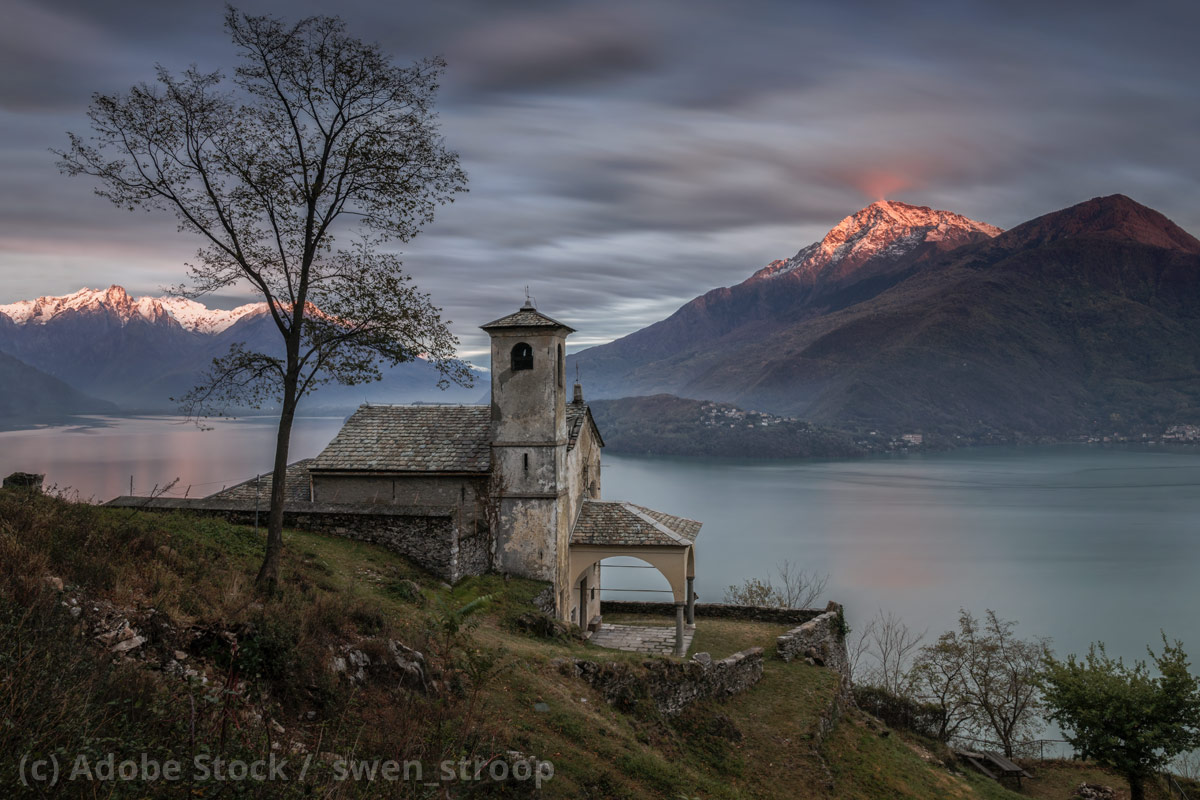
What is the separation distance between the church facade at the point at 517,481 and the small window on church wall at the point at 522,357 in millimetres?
29

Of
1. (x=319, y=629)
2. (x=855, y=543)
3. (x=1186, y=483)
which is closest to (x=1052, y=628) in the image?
(x=855, y=543)

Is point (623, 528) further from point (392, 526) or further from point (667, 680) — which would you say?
point (667, 680)

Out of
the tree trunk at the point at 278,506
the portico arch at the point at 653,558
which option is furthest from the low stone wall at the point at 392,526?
the tree trunk at the point at 278,506

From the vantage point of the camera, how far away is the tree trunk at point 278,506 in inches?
431

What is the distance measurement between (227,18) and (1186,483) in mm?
149400

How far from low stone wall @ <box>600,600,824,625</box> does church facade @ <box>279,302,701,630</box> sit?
16.1ft

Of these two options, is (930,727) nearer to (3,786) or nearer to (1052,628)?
(3,786)

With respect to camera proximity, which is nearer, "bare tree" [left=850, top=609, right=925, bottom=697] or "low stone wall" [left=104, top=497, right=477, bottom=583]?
"low stone wall" [left=104, top=497, right=477, bottom=583]

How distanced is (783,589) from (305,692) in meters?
48.3

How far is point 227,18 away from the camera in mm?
11125

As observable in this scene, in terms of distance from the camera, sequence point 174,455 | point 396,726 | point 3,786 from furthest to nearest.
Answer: point 174,455 → point 396,726 → point 3,786

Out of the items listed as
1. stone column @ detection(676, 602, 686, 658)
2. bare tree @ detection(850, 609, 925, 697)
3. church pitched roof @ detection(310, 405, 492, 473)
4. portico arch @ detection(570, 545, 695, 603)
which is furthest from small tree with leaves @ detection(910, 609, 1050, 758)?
church pitched roof @ detection(310, 405, 492, 473)

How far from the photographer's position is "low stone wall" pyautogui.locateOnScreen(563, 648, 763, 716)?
12.6m

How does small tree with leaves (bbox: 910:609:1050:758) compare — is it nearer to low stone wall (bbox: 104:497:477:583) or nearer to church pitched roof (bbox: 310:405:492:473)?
church pitched roof (bbox: 310:405:492:473)
